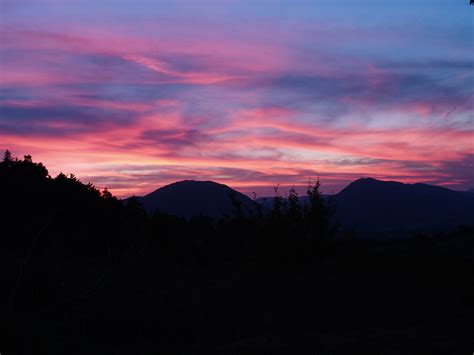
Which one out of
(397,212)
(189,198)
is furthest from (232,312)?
(397,212)

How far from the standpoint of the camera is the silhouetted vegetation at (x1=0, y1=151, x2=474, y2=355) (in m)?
9.76

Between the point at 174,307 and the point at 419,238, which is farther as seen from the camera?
the point at 419,238

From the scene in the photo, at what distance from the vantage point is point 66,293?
10.9 metres

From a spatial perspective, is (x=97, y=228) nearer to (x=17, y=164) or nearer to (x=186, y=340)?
Answer: (x=17, y=164)

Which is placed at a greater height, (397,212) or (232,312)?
(397,212)

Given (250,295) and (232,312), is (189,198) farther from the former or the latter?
(232,312)

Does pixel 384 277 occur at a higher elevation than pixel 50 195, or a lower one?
lower

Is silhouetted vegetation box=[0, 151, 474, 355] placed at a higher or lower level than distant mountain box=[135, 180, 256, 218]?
lower

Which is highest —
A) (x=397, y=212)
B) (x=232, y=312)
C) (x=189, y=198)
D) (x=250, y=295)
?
(x=189, y=198)

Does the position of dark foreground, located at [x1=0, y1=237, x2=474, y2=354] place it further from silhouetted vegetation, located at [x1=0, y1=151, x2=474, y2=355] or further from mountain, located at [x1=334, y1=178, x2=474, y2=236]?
mountain, located at [x1=334, y1=178, x2=474, y2=236]

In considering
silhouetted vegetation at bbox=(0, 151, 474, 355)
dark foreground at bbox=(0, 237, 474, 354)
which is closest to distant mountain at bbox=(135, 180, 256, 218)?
silhouetted vegetation at bbox=(0, 151, 474, 355)

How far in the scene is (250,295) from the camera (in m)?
13.7

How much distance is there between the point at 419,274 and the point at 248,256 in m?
6.31

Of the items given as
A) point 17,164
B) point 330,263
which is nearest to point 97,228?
point 17,164
